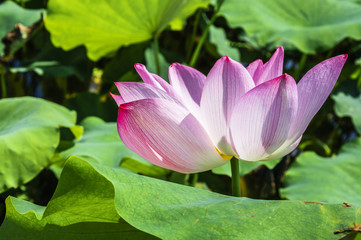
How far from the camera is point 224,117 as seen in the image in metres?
0.49

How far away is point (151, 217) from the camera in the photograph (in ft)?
1.38

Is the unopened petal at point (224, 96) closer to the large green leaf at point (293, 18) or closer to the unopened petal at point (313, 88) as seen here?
the unopened petal at point (313, 88)

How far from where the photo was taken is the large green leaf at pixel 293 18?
1.38 metres

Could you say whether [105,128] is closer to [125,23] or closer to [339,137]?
[125,23]

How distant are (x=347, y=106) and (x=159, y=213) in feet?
4.30

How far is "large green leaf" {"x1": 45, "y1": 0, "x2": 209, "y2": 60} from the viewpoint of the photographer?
3.99 ft

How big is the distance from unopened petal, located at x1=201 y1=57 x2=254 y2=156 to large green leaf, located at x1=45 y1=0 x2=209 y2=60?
733 mm

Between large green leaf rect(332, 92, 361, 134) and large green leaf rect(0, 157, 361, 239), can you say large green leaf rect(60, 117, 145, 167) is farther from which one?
large green leaf rect(332, 92, 361, 134)

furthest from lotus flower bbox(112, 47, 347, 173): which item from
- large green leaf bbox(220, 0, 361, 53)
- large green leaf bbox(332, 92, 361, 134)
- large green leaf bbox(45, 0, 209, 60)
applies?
large green leaf bbox(332, 92, 361, 134)

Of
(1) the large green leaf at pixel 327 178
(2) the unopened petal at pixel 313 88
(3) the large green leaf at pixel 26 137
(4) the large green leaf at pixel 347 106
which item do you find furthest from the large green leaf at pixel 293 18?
(2) the unopened petal at pixel 313 88

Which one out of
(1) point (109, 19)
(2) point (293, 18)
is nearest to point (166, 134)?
(1) point (109, 19)

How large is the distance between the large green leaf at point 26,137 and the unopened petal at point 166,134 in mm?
417

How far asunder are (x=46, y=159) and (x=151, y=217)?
504 mm

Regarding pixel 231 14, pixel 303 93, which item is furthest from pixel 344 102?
pixel 303 93
